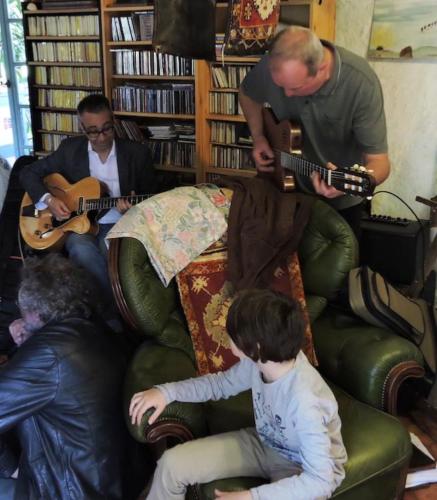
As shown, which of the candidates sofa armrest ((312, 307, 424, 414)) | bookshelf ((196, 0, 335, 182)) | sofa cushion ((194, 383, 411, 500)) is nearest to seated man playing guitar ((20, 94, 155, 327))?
bookshelf ((196, 0, 335, 182))

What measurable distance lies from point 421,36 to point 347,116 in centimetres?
93

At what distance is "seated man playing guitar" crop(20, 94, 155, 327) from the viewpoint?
274cm

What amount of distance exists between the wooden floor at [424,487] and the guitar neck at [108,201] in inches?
62.3

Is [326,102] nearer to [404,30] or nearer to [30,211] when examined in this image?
[404,30]

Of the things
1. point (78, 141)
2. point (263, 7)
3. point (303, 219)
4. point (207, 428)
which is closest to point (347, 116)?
point (303, 219)

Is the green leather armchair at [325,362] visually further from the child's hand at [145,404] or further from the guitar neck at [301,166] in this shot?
the guitar neck at [301,166]

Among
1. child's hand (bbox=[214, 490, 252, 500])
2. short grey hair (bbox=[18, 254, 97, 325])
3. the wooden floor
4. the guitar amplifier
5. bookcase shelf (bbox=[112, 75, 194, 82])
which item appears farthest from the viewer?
bookcase shelf (bbox=[112, 75, 194, 82])

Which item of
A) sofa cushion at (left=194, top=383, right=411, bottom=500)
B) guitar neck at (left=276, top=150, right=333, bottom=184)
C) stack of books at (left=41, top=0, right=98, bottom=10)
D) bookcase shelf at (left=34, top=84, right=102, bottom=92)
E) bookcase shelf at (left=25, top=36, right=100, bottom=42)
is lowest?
sofa cushion at (left=194, top=383, right=411, bottom=500)

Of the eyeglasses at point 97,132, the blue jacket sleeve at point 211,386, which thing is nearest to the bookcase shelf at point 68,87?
the eyeglasses at point 97,132

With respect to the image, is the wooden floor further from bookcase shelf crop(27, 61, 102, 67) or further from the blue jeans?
bookcase shelf crop(27, 61, 102, 67)

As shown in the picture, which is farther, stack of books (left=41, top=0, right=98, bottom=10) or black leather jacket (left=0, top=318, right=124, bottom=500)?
stack of books (left=41, top=0, right=98, bottom=10)

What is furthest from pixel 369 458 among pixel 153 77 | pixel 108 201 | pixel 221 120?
pixel 153 77

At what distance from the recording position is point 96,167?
2.91m

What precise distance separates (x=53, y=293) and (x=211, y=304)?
620 mm
